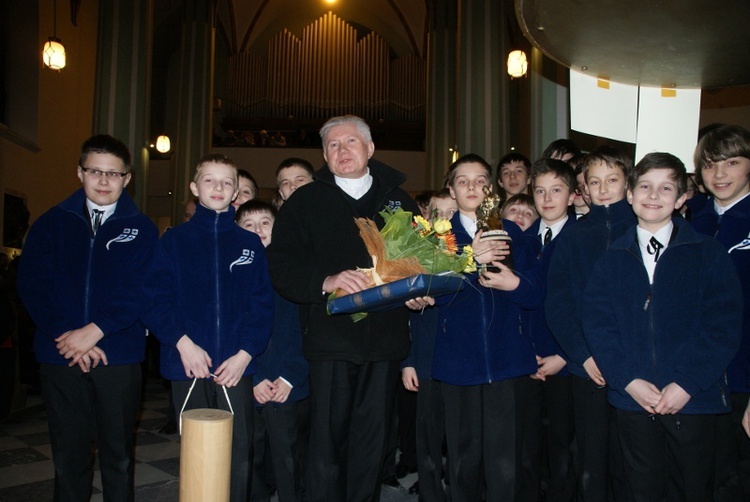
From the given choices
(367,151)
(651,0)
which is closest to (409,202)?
(367,151)

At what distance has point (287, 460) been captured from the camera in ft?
9.89

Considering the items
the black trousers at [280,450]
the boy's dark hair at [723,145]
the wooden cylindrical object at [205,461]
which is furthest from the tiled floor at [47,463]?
the wooden cylindrical object at [205,461]

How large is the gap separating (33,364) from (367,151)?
5176 mm

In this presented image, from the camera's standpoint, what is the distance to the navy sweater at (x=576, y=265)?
2812mm

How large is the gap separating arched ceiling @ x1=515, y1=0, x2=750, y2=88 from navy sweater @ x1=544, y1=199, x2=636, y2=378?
64cm

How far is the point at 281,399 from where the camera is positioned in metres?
2.97

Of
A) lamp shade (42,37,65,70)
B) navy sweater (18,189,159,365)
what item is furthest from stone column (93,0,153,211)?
navy sweater (18,189,159,365)

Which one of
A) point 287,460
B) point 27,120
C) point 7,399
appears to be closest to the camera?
point 287,460

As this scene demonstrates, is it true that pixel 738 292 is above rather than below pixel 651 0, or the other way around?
below

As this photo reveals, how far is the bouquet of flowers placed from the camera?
227 cm

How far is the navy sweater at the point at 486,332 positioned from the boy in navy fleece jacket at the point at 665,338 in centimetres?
31

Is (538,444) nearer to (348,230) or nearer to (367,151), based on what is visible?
(348,230)

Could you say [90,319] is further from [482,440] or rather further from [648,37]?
[648,37]

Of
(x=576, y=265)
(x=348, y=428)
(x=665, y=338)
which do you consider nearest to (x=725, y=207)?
(x=576, y=265)
